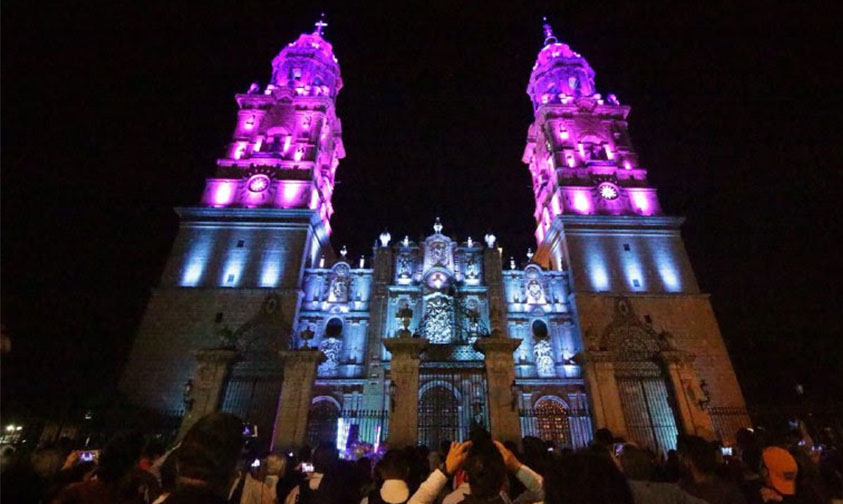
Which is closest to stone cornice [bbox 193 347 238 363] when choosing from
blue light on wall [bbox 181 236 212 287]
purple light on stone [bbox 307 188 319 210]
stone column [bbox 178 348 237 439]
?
stone column [bbox 178 348 237 439]

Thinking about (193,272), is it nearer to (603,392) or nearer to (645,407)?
(603,392)

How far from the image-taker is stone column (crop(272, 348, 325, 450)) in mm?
13406

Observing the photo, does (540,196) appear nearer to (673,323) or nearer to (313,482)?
(673,323)

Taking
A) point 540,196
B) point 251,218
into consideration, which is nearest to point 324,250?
point 251,218

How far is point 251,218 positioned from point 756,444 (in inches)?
1190

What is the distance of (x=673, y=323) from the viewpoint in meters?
26.5

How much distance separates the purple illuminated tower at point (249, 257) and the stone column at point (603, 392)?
45.3ft

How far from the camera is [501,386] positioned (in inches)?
526

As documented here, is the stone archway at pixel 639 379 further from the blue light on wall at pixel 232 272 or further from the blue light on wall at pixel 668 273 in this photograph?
the blue light on wall at pixel 232 272

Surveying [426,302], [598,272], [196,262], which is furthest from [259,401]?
[598,272]

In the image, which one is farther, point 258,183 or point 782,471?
point 258,183

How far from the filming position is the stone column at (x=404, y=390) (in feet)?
39.8

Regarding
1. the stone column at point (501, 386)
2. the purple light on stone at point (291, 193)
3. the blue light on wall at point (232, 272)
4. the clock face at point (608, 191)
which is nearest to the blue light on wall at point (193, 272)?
the blue light on wall at point (232, 272)

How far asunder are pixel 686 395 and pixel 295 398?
14111 mm
